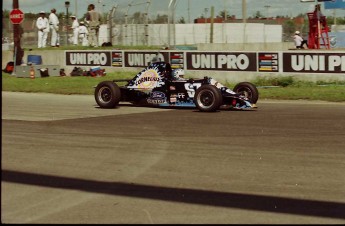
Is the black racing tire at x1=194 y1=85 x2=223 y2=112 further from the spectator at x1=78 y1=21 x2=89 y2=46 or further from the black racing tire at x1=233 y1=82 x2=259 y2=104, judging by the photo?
the spectator at x1=78 y1=21 x2=89 y2=46

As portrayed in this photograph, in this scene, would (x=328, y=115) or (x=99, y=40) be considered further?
(x=99, y=40)

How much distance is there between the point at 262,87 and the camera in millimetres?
20531

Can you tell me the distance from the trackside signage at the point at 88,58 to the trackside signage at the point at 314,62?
7757 millimetres

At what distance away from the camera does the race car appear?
15.0m

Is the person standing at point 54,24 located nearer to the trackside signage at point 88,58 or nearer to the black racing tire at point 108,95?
the trackside signage at point 88,58

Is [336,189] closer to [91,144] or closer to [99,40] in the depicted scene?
[91,144]

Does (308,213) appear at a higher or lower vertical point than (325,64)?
lower

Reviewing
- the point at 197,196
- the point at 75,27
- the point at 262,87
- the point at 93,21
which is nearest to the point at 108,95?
the point at 262,87

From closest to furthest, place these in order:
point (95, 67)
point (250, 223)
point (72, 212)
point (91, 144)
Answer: point (250, 223) < point (72, 212) < point (91, 144) < point (95, 67)

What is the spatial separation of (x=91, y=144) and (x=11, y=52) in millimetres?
21775

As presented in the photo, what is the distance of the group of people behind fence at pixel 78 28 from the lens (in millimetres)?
30953

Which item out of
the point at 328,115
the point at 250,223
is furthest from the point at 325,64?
the point at 250,223

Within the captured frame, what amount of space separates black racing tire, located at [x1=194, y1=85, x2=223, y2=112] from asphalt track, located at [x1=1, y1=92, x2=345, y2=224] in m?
0.30

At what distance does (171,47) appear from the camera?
1099 inches
